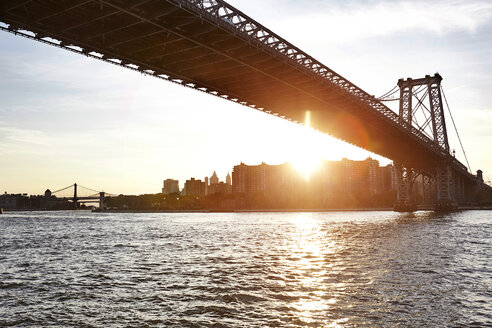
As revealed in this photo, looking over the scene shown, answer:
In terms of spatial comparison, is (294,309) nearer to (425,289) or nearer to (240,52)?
(425,289)

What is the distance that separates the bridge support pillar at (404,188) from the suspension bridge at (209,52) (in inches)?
1034

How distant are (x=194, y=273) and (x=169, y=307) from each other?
5.99 m

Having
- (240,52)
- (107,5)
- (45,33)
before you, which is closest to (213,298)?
(107,5)

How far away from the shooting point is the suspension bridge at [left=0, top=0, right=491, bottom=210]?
90.3 ft

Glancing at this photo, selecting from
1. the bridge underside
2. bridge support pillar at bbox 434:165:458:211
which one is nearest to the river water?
the bridge underside

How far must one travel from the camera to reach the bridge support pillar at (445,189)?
84875 millimetres

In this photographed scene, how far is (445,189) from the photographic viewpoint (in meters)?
85.8

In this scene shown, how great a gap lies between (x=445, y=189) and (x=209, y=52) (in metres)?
66.3

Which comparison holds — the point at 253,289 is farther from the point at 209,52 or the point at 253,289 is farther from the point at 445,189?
the point at 445,189

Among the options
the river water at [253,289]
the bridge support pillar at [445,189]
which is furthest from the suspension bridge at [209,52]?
the bridge support pillar at [445,189]

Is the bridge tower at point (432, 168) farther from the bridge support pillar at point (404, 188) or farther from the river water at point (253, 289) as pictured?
the river water at point (253, 289)

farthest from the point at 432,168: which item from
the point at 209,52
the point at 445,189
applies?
the point at 209,52

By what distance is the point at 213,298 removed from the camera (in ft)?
44.8

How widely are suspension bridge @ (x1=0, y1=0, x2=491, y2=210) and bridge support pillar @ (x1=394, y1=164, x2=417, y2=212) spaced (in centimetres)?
2627
